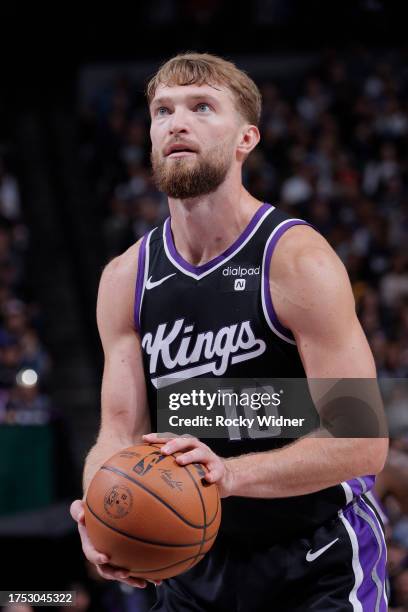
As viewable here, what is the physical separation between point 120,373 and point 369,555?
45.0 inches

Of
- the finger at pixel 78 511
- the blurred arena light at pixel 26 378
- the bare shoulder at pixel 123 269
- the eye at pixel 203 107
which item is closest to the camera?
the finger at pixel 78 511

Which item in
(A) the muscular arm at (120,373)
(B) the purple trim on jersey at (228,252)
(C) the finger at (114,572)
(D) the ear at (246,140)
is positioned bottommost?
(C) the finger at (114,572)

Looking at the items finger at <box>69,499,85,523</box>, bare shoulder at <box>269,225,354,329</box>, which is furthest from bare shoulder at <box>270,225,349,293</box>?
finger at <box>69,499,85,523</box>

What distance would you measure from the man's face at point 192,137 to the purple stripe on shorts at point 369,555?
1.32 m

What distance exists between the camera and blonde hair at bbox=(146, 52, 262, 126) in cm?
365

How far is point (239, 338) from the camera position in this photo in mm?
3512

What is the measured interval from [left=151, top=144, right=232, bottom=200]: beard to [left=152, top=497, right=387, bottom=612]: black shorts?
1.26 meters

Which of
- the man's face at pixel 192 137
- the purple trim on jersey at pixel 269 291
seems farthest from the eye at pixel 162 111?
the purple trim on jersey at pixel 269 291

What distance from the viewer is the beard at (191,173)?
11.4ft

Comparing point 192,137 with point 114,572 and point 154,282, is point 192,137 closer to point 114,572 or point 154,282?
point 154,282

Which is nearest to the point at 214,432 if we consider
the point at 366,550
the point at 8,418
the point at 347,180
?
the point at 366,550

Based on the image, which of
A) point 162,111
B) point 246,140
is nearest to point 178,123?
point 162,111

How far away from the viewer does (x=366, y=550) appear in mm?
3566

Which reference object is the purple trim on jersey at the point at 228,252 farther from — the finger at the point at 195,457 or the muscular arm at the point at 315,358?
the finger at the point at 195,457
